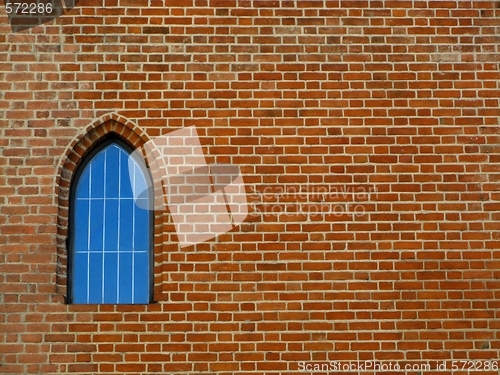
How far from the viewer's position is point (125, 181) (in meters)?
7.94

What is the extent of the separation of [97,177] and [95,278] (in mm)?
844

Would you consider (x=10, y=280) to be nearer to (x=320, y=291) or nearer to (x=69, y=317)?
(x=69, y=317)

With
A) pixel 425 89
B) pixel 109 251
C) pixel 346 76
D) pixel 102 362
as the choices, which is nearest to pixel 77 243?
pixel 109 251

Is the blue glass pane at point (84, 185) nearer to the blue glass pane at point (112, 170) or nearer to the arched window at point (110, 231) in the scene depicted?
the arched window at point (110, 231)

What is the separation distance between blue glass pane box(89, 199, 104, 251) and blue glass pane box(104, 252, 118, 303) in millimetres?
121

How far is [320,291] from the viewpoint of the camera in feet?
24.9

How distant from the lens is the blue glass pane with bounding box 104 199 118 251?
7820 millimetres

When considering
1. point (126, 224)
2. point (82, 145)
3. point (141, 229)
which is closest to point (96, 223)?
point (126, 224)

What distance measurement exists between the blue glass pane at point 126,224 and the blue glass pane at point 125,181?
0.19 ft

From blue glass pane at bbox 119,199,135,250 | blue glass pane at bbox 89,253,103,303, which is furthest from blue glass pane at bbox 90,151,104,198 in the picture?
blue glass pane at bbox 89,253,103,303

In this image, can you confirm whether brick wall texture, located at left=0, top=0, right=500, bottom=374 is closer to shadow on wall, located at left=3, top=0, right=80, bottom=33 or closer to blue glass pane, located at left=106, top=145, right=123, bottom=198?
shadow on wall, located at left=3, top=0, right=80, bottom=33

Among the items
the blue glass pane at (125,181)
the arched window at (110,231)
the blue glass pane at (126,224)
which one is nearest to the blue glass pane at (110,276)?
the arched window at (110,231)

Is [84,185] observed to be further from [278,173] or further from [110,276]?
[278,173]

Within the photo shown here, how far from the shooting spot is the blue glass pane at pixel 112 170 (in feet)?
26.0
